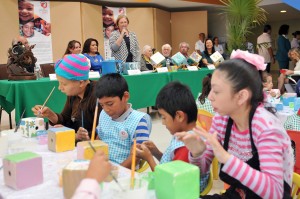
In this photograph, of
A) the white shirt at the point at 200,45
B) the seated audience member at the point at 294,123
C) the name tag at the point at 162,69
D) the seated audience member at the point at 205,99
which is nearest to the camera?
the seated audience member at the point at 294,123

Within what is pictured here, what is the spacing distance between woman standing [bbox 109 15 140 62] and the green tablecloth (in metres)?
0.70

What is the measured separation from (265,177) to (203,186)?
0.43 meters

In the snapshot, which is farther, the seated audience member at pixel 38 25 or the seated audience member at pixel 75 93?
the seated audience member at pixel 38 25

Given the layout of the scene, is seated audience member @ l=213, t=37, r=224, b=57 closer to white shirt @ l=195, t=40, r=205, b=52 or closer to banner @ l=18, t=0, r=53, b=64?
white shirt @ l=195, t=40, r=205, b=52

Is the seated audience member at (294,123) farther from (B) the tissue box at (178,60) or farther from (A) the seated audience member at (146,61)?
(A) the seated audience member at (146,61)

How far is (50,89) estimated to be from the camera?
12.0ft

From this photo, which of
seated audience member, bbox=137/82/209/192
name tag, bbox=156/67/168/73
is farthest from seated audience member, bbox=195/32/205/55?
seated audience member, bbox=137/82/209/192

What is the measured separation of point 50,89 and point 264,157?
297 centimetres

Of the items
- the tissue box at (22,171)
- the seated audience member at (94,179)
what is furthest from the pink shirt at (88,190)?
the tissue box at (22,171)

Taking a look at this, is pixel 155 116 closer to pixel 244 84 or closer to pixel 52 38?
pixel 52 38

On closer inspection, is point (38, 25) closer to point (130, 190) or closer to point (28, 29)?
point (28, 29)

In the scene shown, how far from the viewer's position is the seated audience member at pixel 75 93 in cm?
200

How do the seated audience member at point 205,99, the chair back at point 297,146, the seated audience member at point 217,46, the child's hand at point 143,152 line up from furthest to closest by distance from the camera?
the seated audience member at point 217,46 → the seated audience member at point 205,99 → the chair back at point 297,146 → the child's hand at point 143,152

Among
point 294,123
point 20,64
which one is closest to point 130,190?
point 294,123
